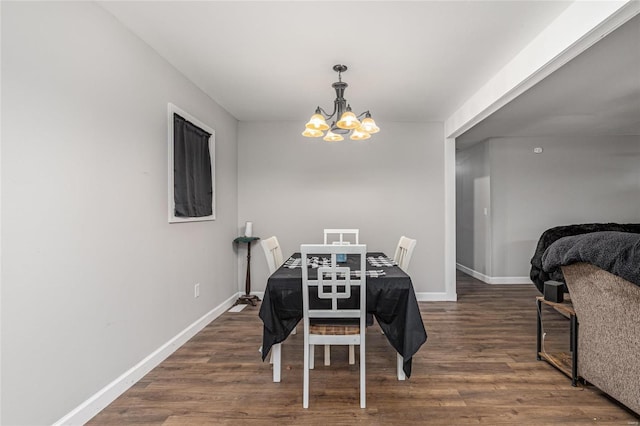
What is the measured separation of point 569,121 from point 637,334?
3454mm

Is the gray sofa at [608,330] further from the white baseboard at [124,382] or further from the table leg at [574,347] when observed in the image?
the white baseboard at [124,382]

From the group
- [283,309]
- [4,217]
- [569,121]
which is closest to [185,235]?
[283,309]

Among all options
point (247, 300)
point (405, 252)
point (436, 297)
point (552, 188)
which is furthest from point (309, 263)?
point (552, 188)

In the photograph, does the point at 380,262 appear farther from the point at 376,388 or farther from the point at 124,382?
the point at 124,382

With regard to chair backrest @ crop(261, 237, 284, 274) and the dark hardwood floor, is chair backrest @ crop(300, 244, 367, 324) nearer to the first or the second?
the dark hardwood floor

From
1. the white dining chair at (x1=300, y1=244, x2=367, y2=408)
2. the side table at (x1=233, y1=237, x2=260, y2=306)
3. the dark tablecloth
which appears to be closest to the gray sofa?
the dark tablecloth

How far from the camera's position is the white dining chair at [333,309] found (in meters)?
1.90

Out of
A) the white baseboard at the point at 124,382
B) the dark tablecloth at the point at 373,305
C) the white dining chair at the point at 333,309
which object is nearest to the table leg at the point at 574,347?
the dark tablecloth at the point at 373,305

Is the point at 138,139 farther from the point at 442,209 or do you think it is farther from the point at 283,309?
the point at 442,209

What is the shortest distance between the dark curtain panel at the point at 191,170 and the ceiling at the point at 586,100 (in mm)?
3247

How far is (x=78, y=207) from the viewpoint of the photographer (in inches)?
70.1

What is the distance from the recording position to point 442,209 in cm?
436

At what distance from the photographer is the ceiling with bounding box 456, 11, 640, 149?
7.89 feet

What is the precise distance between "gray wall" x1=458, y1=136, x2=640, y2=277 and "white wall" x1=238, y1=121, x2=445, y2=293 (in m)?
1.54
